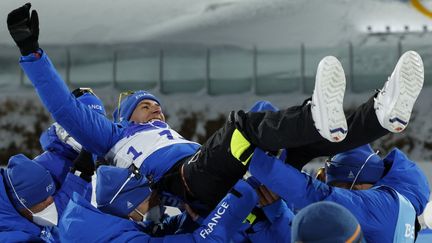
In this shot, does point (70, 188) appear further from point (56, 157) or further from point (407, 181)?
point (407, 181)

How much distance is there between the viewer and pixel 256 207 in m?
3.06

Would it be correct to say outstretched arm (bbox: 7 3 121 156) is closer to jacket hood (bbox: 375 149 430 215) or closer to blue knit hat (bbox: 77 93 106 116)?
blue knit hat (bbox: 77 93 106 116)

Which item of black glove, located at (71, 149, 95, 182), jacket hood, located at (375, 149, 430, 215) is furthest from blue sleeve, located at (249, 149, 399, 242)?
black glove, located at (71, 149, 95, 182)

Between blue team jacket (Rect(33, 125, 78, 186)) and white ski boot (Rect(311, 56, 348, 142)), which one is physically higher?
white ski boot (Rect(311, 56, 348, 142))

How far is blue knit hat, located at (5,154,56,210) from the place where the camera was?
3.31 m

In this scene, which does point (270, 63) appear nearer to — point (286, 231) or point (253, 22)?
point (253, 22)

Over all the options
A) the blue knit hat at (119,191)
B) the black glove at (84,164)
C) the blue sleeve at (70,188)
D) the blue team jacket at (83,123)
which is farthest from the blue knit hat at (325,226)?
the black glove at (84,164)

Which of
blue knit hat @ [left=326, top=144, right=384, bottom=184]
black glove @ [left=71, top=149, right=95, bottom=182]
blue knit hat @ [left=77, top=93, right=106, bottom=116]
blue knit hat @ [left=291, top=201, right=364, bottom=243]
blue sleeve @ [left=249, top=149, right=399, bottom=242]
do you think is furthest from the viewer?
blue knit hat @ [left=77, top=93, right=106, bottom=116]

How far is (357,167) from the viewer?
3.13 metres

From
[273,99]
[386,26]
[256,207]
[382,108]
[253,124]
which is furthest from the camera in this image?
[386,26]

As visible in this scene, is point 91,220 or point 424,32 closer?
point 91,220

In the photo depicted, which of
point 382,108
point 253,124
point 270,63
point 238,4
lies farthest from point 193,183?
point 238,4

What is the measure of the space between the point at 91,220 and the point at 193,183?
0.64m

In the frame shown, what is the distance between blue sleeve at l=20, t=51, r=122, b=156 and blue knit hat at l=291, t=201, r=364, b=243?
1776 mm
